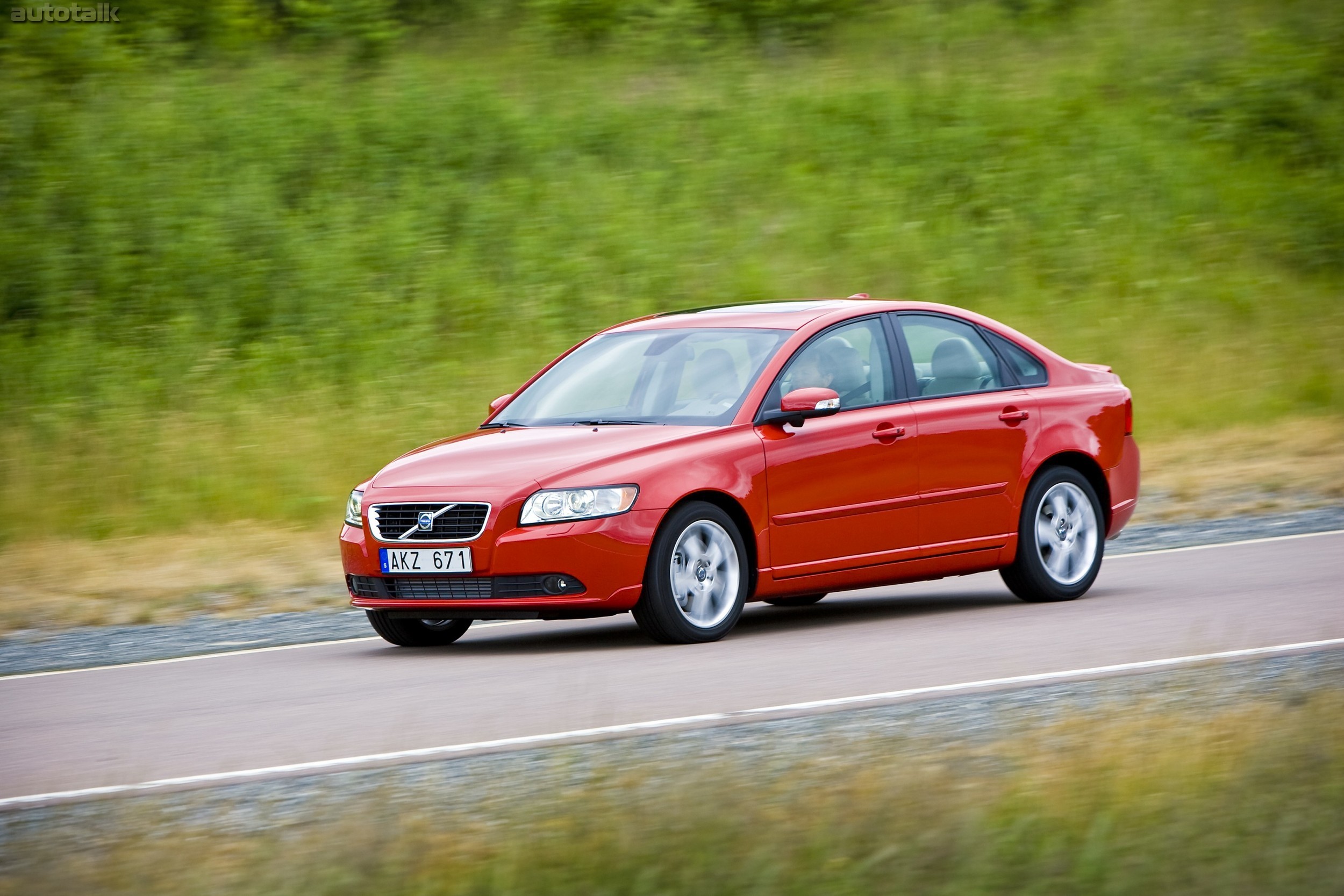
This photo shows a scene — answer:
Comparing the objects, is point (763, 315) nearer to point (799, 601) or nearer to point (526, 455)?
point (526, 455)

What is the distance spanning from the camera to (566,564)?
864 centimetres

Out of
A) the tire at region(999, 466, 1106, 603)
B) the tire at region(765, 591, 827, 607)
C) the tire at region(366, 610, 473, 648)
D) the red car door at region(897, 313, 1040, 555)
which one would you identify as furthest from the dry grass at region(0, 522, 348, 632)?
the tire at region(999, 466, 1106, 603)

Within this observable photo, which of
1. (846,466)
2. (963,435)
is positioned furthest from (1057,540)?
(846,466)

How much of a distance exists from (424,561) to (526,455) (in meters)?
0.68

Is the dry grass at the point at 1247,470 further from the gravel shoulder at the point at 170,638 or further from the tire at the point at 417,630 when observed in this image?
the tire at the point at 417,630

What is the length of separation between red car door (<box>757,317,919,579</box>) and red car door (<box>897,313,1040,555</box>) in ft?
0.42

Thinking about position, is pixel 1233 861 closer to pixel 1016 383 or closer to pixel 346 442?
pixel 1016 383

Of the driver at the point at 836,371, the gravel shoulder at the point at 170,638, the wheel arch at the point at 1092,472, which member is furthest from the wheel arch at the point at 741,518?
the gravel shoulder at the point at 170,638

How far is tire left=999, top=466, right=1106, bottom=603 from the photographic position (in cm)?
1038

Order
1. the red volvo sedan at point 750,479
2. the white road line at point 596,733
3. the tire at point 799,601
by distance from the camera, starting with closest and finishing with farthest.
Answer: the white road line at point 596,733
the red volvo sedan at point 750,479
the tire at point 799,601

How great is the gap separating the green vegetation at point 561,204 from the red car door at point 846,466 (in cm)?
727

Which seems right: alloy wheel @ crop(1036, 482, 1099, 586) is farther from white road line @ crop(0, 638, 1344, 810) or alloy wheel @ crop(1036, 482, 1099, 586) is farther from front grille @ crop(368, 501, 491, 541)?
front grille @ crop(368, 501, 491, 541)

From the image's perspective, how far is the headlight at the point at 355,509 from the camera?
9359 mm

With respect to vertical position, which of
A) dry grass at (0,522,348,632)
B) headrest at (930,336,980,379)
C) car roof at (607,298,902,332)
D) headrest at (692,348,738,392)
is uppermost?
car roof at (607,298,902,332)
